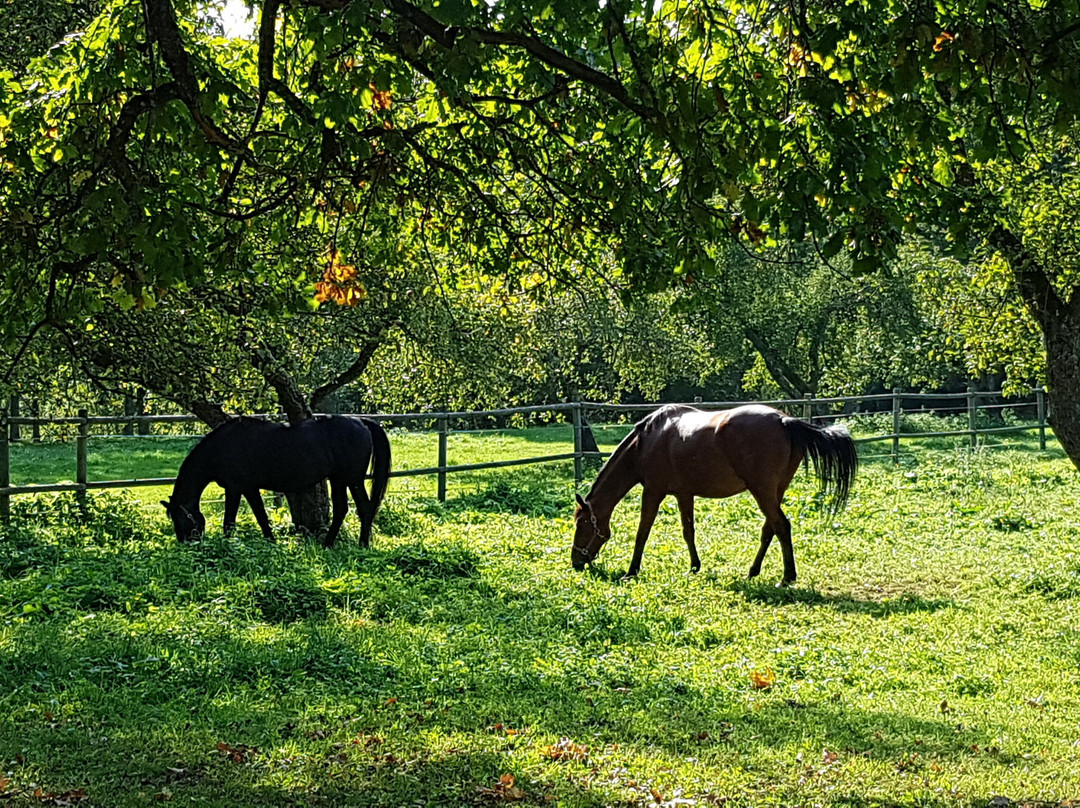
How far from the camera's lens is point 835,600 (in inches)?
324

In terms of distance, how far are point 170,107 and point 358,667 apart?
314cm

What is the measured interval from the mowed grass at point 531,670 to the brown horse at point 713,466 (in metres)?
0.41

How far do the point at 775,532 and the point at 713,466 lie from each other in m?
0.87

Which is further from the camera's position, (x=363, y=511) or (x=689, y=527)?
(x=363, y=511)

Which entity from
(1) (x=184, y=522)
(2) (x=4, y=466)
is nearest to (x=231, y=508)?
(1) (x=184, y=522)

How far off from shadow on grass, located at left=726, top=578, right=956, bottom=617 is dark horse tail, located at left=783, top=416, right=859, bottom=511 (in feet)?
3.41

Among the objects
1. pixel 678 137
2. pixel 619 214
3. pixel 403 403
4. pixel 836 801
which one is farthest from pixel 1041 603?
pixel 403 403

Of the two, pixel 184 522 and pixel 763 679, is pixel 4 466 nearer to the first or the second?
pixel 184 522

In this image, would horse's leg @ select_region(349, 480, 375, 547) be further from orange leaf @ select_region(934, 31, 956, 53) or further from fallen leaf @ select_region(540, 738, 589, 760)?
orange leaf @ select_region(934, 31, 956, 53)

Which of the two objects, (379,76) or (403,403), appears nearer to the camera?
(379,76)

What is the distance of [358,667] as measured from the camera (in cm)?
593

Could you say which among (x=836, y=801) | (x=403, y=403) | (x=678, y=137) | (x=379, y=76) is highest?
(x=379, y=76)

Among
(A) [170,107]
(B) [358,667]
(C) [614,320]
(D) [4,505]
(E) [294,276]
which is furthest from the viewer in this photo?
(C) [614,320]

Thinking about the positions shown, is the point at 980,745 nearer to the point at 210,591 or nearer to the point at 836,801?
the point at 836,801
